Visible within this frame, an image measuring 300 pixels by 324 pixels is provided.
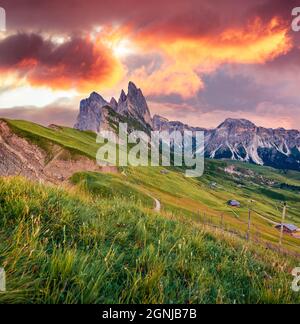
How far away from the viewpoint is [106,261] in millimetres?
4992

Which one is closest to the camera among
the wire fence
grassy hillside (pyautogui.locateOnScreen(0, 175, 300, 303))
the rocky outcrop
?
grassy hillside (pyautogui.locateOnScreen(0, 175, 300, 303))

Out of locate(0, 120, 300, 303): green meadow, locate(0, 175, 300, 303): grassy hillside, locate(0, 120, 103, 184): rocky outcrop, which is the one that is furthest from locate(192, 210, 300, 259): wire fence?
locate(0, 120, 103, 184): rocky outcrop

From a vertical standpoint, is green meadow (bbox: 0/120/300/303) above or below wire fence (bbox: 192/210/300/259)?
above

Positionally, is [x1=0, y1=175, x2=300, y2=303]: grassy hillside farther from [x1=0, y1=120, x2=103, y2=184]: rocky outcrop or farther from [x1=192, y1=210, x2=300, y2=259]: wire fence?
[x1=0, y1=120, x2=103, y2=184]: rocky outcrop

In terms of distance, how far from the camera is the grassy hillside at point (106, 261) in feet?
13.3

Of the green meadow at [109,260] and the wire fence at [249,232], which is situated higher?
the green meadow at [109,260]

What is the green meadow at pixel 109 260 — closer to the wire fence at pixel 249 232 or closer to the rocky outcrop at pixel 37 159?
the wire fence at pixel 249 232

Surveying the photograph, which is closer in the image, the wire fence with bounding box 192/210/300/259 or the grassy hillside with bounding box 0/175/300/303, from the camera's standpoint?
the grassy hillside with bounding box 0/175/300/303

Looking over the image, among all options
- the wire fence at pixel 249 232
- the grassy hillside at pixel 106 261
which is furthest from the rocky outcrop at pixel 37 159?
the grassy hillside at pixel 106 261

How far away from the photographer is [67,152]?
299 feet

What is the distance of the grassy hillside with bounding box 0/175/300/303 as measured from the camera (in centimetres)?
405
